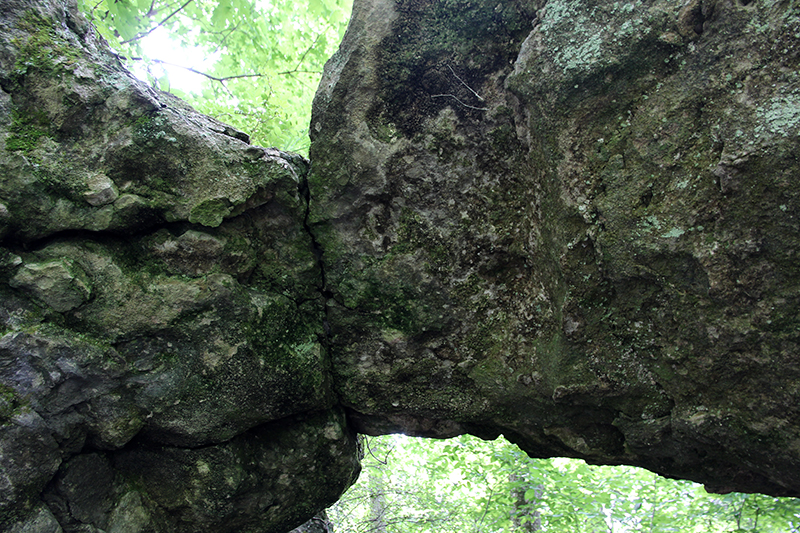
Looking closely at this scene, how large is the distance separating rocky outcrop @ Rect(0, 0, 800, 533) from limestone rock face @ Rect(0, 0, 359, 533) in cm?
1

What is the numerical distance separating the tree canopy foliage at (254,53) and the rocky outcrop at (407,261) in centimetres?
298

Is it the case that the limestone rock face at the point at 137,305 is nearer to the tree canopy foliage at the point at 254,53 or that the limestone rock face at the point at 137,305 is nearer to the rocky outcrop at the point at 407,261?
the rocky outcrop at the point at 407,261

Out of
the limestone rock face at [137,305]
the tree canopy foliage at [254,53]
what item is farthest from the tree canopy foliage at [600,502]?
the tree canopy foliage at [254,53]

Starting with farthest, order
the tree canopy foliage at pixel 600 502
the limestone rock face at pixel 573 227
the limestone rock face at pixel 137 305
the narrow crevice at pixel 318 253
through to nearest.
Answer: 1. the tree canopy foliage at pixel 600 502
2. the narrow crevice at pixel 318 253
3. the limestone rock face at pixel 137 305
4. the limestone rock face at pixel 573 227

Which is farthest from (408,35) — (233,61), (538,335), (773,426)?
(233,61)

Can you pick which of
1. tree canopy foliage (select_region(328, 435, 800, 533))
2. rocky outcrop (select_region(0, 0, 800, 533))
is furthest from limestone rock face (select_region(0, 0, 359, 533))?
tree canopy foliage (select_region(328, 435, 800, 533))

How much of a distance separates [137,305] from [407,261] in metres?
1.42

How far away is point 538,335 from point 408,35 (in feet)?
5.92

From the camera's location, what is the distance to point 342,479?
2900mm

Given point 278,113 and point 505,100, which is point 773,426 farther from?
point 278,113

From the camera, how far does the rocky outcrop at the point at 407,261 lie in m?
1.94

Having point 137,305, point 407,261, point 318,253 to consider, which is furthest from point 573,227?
point 137,305

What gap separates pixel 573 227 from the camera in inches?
88.0

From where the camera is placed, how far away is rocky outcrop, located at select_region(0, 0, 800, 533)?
76.5 inches
